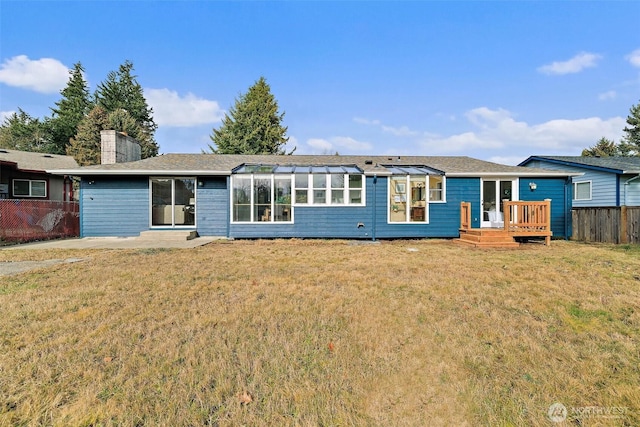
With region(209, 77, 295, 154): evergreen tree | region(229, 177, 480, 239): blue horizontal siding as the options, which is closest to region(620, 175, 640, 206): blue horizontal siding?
region(229, 177, 480, 239): blue horizontal siding

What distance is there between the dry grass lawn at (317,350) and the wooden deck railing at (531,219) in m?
5.06

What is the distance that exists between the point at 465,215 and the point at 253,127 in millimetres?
22413

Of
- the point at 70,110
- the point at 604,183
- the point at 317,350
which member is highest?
the point at 70,110

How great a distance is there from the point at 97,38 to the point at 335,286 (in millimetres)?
20367

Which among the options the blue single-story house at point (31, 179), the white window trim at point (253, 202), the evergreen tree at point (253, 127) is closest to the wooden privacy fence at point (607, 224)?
the white window trim at point (253, 202)

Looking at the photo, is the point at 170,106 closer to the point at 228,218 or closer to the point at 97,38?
the point at 97,38

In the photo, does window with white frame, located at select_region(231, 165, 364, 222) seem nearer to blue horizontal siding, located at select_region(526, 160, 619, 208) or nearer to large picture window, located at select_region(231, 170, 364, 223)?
large picture window, located at select_region(231, 170, 364, 223)

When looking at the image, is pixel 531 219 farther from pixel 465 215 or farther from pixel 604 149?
pixel 604 149

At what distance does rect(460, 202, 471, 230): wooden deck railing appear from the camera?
34.5ft

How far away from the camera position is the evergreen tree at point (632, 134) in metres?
34.7

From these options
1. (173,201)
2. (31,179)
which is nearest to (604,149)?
(173,201)

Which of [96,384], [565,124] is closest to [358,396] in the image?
[96,384]

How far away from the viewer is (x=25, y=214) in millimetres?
10375

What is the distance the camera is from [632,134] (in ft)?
117
